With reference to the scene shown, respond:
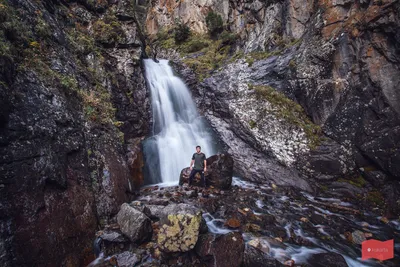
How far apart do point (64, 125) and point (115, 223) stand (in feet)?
10.4

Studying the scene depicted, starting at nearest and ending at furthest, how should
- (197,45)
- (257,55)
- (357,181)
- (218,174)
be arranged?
1. (357,181)
2. (218,174)
3. (257,55)
4. (197,45)

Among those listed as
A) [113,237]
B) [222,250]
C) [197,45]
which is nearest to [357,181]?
[222,250]

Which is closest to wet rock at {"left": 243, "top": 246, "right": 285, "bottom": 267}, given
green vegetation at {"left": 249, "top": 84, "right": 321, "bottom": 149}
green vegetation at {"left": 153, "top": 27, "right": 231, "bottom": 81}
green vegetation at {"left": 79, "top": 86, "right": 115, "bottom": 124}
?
green vegetation at {"left": 79, "top": 86, "right": 115, "bottom": 124}

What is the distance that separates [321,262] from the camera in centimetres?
448

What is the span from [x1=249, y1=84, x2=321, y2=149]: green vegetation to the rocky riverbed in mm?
2930

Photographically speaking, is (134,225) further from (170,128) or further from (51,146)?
(170,128)

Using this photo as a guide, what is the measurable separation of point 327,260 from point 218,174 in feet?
17.2

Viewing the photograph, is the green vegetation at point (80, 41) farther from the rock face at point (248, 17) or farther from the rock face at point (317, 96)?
the rock face at point (248, 17)

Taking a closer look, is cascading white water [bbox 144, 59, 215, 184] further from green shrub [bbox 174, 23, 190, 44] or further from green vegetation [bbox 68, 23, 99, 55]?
green shrub [bbox 174, 23, 190, 44]

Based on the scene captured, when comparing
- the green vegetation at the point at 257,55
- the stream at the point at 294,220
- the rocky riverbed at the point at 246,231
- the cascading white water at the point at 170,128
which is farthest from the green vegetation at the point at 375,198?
the green vegetation at the point at 257,55

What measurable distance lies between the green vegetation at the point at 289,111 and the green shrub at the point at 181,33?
50.7 ft

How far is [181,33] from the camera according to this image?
2405 cm

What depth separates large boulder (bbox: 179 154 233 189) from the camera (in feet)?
30.0

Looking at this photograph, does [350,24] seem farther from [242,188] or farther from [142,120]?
[142,120]
